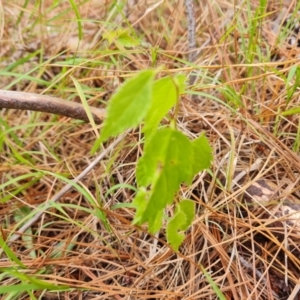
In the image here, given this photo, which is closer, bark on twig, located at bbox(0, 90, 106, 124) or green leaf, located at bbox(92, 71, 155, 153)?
green leaf, located at bbox(92, 71, 155, 153)

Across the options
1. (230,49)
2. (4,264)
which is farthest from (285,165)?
(4,264)

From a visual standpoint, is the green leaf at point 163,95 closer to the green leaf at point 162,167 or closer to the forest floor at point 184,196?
the green leaf at point 162,167

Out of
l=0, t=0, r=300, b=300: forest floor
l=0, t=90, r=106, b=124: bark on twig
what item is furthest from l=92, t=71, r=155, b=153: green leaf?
l=0, t=90, r=106, b=124: bark on twig

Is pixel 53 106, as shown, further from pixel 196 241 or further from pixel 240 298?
pixel 240 298

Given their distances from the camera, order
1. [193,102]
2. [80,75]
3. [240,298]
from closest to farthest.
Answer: [240,298]
[193,102]
[80,75]

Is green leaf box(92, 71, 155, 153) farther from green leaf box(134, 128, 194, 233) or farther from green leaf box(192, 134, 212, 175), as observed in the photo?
green leaf box(192, 134, 212, 175)
